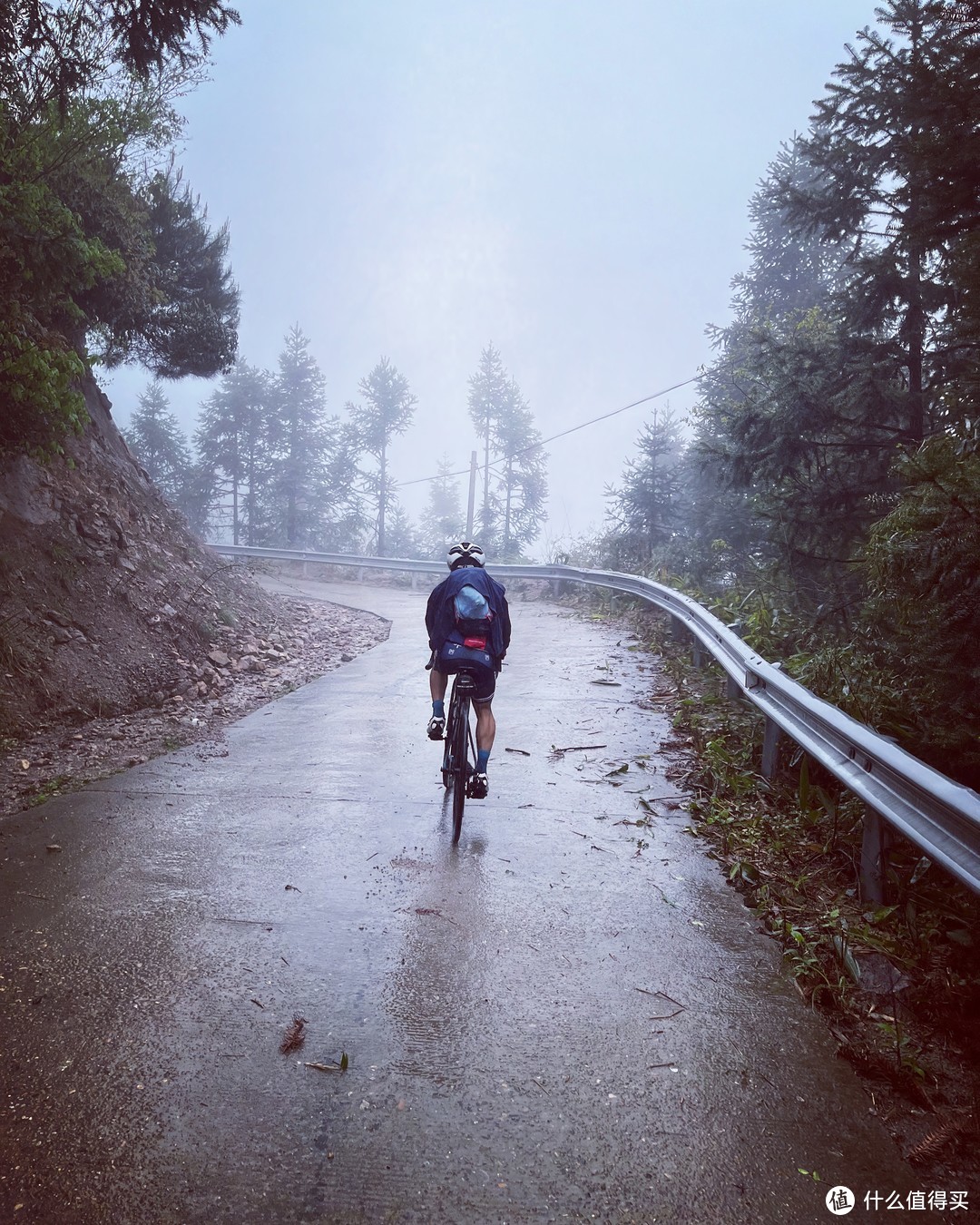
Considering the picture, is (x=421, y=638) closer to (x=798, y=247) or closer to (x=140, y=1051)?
(x=140, y=1051)

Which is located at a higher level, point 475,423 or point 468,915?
point 475,423

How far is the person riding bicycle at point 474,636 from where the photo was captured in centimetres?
605

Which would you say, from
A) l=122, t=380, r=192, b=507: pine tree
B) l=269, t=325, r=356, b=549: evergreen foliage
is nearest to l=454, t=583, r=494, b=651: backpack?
l=269, t=325, r=356, b=549: evergreen foliage

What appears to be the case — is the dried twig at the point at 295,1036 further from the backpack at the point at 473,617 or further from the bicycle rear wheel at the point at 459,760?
the backpack at the point at 473,617

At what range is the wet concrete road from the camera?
7.89 feet

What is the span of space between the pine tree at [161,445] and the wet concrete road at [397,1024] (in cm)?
4549

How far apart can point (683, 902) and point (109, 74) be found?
13648 millimetres

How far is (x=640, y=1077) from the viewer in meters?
2.93

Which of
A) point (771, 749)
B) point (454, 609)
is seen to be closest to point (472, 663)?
point (454, 609)

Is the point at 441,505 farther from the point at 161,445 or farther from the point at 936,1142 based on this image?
the point at 936,1142

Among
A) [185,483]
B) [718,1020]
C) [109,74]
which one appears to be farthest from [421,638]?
[185,483]

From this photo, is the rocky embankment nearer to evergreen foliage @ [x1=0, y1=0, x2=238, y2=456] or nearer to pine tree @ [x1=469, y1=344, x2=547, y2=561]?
evergreen foliage @ [x1=0, y1=0, x2=238, y2=456]

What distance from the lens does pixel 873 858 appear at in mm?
4203

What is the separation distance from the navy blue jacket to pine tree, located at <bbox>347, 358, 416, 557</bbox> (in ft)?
149
